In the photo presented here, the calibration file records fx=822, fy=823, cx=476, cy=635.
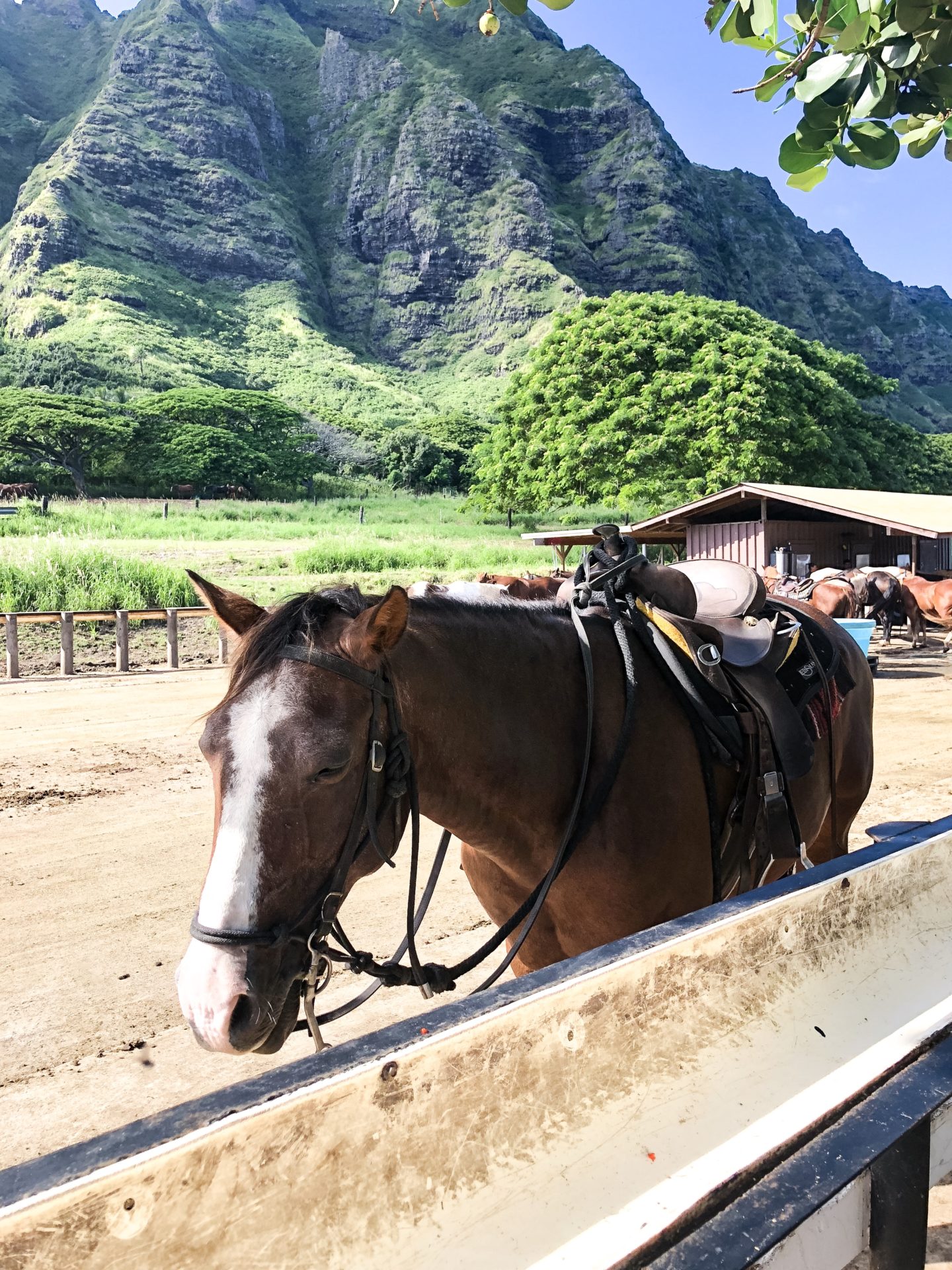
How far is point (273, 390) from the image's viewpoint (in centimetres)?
8381

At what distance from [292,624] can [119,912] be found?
3398 millimetres

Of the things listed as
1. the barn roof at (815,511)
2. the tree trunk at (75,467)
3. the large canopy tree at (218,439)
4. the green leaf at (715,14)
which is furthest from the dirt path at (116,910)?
the large canopy tree at (218,439)

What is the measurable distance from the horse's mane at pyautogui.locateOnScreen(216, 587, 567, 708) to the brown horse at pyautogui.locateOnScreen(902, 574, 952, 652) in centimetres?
1658

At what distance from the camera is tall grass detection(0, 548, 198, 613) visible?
15.5 m

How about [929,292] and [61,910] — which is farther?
[929,292]

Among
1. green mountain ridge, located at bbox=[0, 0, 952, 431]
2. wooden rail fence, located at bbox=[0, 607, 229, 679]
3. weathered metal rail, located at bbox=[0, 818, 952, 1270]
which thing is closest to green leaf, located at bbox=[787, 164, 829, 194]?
weathered metal rail, located at bbox=[0, 818, 952, 1270]

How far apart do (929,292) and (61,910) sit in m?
194

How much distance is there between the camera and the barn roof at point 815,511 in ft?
57.0

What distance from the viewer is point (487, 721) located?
200 centimetres

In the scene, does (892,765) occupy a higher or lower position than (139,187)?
lower

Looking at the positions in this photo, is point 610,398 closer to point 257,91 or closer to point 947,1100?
point 947,1100

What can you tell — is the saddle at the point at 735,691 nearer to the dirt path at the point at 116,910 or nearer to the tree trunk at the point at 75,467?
the dirt path at the point at 116,910

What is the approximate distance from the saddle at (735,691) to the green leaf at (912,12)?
145 cm

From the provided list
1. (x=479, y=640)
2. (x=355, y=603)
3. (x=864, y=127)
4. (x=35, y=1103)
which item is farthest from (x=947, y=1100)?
(x=35, y=1103)
